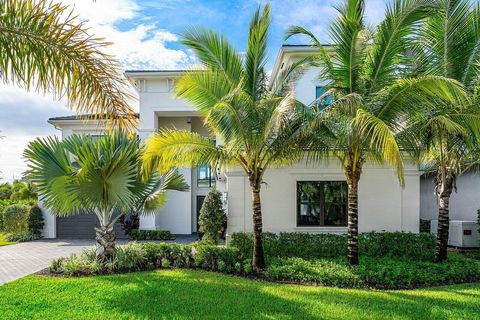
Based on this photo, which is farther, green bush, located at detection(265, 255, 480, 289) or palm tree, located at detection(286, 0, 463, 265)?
green bush, located at detection(265, 255, 480, 289)

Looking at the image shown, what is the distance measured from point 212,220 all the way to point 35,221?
10347 mm

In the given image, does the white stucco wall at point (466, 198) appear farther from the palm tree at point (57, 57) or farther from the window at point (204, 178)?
the palm tree at point (57, 57)

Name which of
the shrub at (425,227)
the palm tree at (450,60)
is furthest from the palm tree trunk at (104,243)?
the shrub at (425,227)

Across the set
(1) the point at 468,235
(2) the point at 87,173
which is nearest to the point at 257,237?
(2) the point at 87,173

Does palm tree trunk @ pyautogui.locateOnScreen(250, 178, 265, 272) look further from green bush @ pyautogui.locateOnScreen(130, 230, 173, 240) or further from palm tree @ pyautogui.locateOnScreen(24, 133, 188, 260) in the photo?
green bush @ pyautogui.locateOnScreen(130, 230, 173, 240)

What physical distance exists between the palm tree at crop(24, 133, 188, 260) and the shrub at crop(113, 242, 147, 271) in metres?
0.83

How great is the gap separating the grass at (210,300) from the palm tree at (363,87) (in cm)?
284

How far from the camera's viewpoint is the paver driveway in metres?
11.0

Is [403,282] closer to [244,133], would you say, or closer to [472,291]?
[472,291]

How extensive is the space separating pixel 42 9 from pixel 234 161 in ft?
21.4

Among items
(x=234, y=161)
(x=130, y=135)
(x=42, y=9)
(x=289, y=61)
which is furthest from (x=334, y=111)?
(x=289, y=61)

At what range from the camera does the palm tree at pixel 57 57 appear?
5020 millimetres

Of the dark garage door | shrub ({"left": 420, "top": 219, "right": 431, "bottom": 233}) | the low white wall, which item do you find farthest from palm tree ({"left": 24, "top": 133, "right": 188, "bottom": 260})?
shrub ({"left": 420, "top": 219, "right": 431, "bottom": 233})

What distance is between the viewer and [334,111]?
930 centimetres
